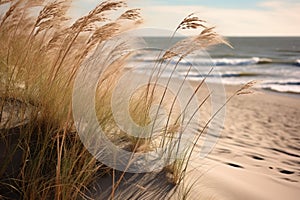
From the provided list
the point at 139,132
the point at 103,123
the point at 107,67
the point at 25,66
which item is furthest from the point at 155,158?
the point at 25,66

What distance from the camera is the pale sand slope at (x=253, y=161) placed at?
2.85 meters

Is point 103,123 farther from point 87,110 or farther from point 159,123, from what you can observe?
point 159,123

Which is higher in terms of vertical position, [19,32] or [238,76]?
[19,32]

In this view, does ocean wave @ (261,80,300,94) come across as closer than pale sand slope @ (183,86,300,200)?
No

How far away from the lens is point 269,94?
38.5ft

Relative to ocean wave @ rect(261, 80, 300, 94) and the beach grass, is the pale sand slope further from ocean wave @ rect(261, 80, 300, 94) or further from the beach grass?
ocean wave @ rect(261, 80, 300, 94)

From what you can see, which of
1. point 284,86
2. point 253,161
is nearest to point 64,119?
point 253,161

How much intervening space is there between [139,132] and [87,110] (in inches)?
19.7

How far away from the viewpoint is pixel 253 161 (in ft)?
13.3

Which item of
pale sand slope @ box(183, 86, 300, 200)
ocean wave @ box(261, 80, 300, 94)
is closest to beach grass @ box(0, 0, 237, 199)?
pale sand slope @ box(183, 86, 300, 200)

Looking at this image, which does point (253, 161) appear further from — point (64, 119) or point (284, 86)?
point (284, 86)

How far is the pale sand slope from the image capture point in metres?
2.85

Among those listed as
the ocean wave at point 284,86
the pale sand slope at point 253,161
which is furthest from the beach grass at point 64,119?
the ocean wave at point 284,86

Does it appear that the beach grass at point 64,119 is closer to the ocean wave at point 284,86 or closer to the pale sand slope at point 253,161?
the pale sand slope at point 253,161
